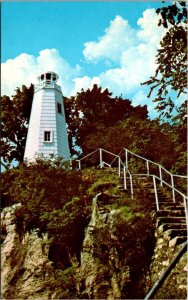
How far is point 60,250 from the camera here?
8703 millimetres

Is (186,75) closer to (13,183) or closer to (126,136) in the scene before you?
(13,183)

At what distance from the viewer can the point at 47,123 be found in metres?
18.1

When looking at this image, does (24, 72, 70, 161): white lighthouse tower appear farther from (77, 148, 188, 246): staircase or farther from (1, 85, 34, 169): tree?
(77, 148, 188, 246): staircase

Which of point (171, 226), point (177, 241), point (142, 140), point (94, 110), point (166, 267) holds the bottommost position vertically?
point (166, 267)

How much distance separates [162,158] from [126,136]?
118 inches

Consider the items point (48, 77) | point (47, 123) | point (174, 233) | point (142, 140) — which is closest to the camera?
point (174, 233)

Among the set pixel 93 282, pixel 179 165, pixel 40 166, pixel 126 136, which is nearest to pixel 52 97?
pixel 126 136

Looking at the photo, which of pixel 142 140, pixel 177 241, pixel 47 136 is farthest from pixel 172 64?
pixel 47 136

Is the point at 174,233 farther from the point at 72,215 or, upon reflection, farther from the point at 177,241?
the point at 72,215

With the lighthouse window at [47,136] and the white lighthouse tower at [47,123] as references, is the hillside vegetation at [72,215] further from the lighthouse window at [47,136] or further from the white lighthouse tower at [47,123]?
the lighthouse window at [47,136]

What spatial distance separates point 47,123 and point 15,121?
3902 millimetres

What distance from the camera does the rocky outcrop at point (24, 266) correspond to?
322 inches

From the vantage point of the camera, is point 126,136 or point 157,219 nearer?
point 157,219

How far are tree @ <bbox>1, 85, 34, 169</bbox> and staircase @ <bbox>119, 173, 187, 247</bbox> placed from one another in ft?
37.3
